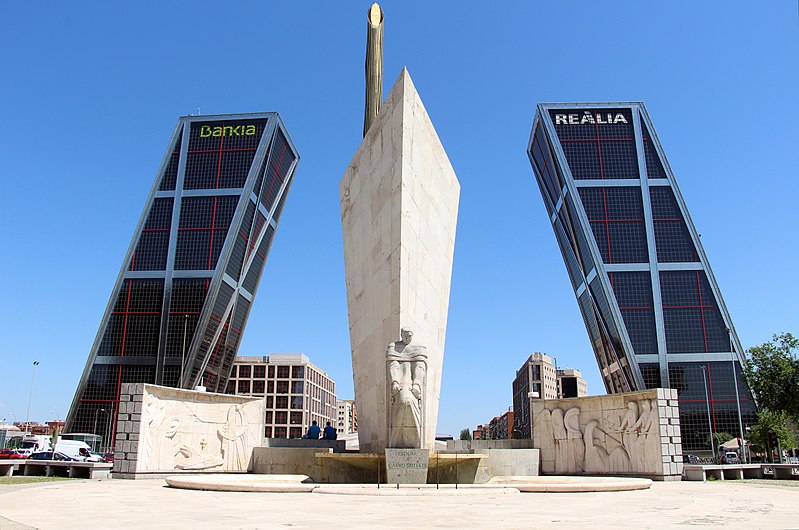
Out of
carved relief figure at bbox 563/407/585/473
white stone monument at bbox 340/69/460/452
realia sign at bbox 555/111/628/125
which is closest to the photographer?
white stone monument at bbox 340/69/460/452

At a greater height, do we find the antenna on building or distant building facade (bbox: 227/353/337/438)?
the antenna on building

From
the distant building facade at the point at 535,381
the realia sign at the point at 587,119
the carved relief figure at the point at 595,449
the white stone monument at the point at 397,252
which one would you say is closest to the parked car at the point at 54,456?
the white stone monument at the point at 397,252

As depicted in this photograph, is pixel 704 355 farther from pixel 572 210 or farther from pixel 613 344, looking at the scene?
pixel 572 210

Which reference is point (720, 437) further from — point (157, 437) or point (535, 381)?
point (535, 381)

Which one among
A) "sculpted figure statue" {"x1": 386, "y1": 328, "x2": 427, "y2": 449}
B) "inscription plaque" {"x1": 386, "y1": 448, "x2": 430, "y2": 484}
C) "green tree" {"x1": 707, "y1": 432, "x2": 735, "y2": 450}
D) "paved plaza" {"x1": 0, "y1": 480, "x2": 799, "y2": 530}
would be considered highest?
"sculpted figure statue" {"x1": 386, "y1": 328, "x2": 427, "y2": 449}

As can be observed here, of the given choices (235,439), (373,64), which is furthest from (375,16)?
(235,439)

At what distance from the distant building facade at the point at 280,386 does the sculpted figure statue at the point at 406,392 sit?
8950cm

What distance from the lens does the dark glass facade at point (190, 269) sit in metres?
61.6

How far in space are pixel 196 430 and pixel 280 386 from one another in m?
84.5

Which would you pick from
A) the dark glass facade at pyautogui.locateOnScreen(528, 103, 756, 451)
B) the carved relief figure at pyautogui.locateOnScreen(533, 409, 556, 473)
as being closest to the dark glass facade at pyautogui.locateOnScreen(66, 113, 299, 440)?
the dark glass facade at pyautogui.locateOnScreen(528, 103, 756, 451)

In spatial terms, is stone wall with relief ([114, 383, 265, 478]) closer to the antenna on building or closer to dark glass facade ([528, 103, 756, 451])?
the antenna on building

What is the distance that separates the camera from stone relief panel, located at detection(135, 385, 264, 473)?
62.8 feet

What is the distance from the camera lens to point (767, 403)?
31.2 m

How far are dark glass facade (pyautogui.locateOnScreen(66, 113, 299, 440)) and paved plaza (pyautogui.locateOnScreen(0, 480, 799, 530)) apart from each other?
51441 mm
